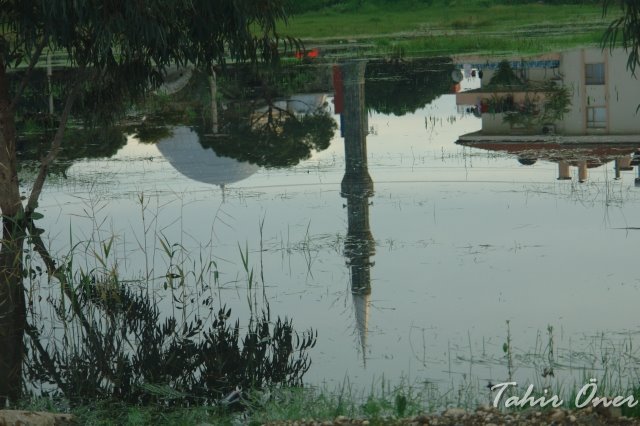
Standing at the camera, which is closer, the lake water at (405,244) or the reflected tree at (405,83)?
the lake water at (405,244)

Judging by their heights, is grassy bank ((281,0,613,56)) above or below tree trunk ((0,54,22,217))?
above

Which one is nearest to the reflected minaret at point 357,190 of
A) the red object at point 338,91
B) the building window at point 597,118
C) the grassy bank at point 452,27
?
the red object at point 338,91

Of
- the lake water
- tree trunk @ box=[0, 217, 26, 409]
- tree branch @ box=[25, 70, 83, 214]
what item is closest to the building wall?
the lake water

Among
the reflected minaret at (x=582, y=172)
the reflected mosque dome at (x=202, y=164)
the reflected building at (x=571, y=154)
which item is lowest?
the reflected minaret at (x=582, y=172)

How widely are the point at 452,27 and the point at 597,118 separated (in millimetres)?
29813

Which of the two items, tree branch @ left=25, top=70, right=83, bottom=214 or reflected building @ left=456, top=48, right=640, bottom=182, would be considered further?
reflected building @ left=456, top=48, right=640, bottom=182

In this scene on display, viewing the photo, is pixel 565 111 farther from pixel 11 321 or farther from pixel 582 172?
pixel 11 321

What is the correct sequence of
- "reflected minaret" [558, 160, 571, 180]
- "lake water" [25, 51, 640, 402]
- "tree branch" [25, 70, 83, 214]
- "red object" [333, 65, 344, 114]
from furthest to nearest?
"red object" [333, 65, 344, 114]
"reflected minaret" [558, 160, 571, 180]
"tree branch" [25, 70, 83, 214]
"lake water" [25, 51, 640, 402]

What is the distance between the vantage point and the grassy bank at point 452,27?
44031 mm

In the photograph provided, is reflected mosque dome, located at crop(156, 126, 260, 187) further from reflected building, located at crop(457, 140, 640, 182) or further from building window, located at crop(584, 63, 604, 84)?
building window, located at crop(584, 63, 604, 84)

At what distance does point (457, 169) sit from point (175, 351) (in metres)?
10.8

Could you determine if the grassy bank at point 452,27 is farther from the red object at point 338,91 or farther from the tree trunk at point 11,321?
the tree trunk at point 11,321

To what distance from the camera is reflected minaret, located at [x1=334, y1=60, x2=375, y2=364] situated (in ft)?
42.9

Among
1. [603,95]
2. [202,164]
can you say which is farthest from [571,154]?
[603,95]
